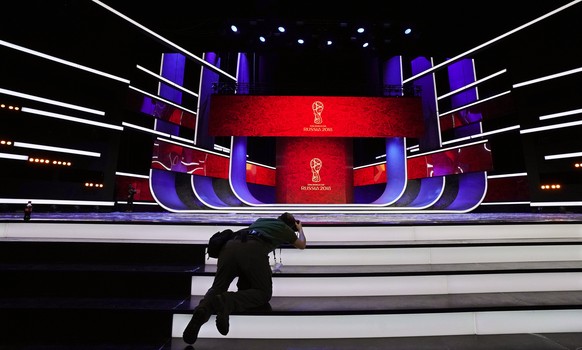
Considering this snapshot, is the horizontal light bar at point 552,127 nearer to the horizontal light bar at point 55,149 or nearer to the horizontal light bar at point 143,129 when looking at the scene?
the horizontal light bar at point 143,129

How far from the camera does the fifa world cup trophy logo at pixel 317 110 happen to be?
1023 cm

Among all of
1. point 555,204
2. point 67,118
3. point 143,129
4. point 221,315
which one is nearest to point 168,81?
point 143,129

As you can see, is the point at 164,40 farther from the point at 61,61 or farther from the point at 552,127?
the point at 552,127

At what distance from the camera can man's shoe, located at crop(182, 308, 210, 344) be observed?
62.7 inches

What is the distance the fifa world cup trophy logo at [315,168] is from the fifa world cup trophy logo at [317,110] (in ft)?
5.18

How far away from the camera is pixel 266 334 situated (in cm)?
181

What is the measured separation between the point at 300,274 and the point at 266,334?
0.45 meters

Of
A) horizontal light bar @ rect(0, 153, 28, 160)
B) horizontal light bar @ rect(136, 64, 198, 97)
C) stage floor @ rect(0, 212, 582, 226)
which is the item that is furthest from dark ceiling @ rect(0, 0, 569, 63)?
stage floor @ rect(0, 212, 582, 226)

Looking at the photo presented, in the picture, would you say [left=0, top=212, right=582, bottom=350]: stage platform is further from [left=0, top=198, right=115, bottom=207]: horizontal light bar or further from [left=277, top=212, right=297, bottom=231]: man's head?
[left=0, top=198, right=115, bottom=207]: horizontal light bar

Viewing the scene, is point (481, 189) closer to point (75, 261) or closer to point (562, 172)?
point (562, 172)

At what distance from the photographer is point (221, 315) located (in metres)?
1.64

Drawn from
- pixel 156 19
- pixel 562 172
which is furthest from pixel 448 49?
pixel 156 19

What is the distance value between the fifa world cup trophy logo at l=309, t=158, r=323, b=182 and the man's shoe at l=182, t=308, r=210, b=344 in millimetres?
9497

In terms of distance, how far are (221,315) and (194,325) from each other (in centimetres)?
15
